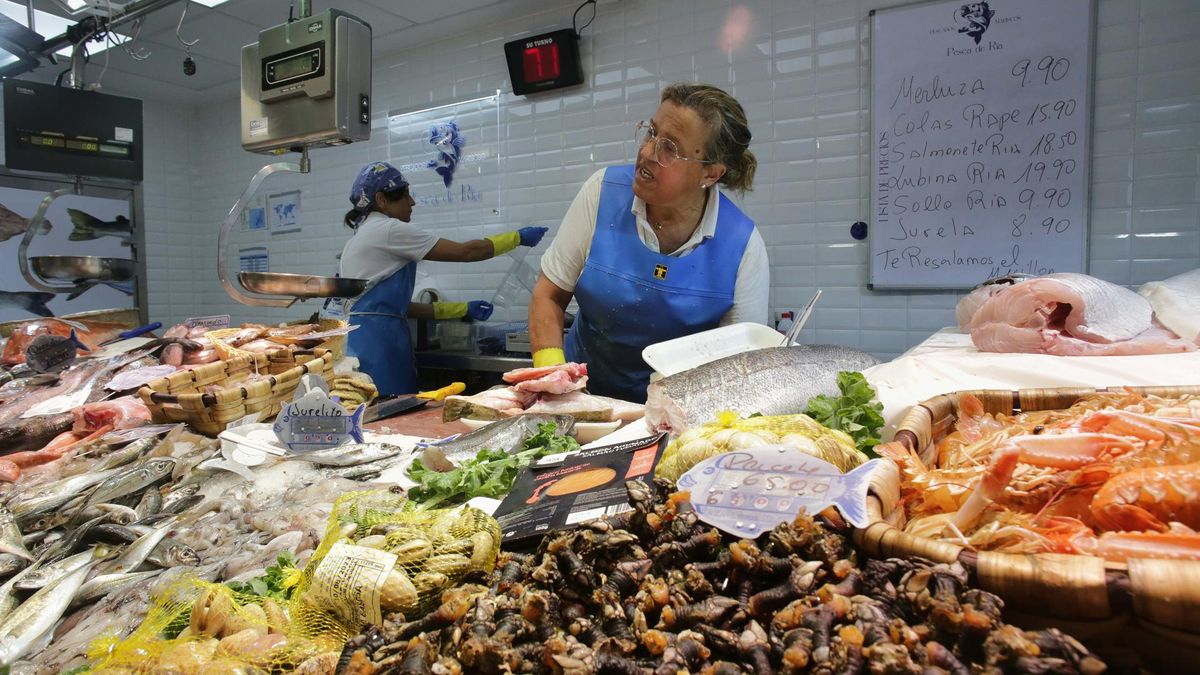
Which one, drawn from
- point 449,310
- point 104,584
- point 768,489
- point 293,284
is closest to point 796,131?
point 449,310

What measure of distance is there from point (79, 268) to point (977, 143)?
4901mm

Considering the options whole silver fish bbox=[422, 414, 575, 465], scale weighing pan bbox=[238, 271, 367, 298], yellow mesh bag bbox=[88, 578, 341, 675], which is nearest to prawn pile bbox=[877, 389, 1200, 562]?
yellow mesh bag bbox=[88, 578, 341, 675]

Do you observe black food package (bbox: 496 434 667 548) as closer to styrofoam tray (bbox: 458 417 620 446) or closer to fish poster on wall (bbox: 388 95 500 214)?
styrofoam tray (bbox: 458 417 620 446)

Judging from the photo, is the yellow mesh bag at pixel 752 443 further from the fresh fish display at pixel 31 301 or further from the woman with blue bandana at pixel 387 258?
the fresh fish display at pixel 31 301

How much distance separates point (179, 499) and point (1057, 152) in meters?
4.72

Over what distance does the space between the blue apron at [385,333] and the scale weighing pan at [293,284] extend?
2923 millimetres

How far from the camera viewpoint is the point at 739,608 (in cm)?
83

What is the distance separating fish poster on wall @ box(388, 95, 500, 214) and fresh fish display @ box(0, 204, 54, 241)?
9.67 ft

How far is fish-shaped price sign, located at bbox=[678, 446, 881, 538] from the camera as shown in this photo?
921mm

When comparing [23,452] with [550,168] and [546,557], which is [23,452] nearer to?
[546,557]

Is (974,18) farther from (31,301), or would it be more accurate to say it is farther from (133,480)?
(31,301)

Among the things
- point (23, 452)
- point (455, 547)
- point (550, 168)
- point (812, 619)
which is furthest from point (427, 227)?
point (812, 619)

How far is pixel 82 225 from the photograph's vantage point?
5551 mm

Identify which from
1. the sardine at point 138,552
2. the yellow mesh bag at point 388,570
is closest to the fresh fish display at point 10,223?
the sardine at point 138,552
